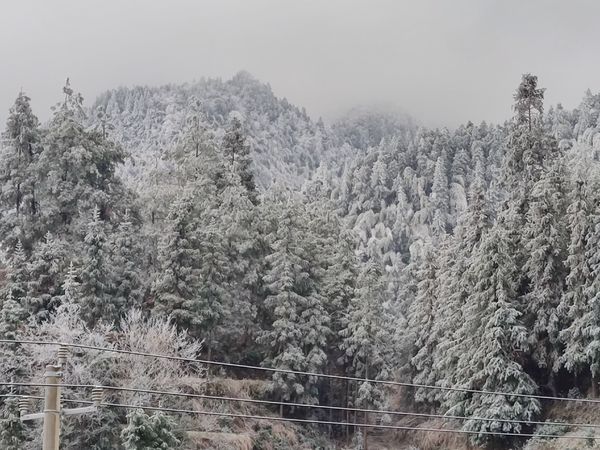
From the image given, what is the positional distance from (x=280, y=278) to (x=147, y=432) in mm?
15393

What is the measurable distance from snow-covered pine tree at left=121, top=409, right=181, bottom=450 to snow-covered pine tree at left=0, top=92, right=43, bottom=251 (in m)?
16.1

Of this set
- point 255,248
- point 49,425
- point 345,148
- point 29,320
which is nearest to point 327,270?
point 255,248

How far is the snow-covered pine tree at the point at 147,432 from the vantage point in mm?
27328

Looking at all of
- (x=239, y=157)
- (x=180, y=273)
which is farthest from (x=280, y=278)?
(x=239, y=157)

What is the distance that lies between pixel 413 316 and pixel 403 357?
2.84 meters

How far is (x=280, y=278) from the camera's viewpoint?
4172 cm

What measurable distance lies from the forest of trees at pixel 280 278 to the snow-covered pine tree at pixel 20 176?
9 cm

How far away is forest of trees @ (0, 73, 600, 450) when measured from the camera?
35.8 meters

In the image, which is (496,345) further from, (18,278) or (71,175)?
(71,175)

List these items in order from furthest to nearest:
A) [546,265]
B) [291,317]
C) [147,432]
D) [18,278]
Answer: [291,317] → [546,265] → [18,278] → [147,432]

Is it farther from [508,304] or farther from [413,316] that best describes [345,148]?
[508,304]

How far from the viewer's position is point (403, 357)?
164 feet

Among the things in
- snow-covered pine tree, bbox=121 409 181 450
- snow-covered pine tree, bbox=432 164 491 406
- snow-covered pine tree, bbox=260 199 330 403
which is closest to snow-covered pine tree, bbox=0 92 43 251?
snow-covered pine tree, bbox=260 199 330 403

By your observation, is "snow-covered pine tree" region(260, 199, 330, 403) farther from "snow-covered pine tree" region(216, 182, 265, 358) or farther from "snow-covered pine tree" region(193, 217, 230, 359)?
"snow-covered pine tree" region(193, 217, 230, 359)
